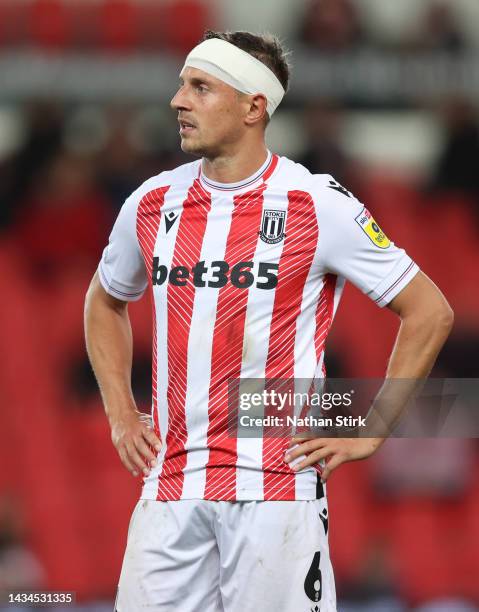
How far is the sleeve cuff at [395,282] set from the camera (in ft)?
12.1

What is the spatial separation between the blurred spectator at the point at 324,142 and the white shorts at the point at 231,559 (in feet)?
16.4

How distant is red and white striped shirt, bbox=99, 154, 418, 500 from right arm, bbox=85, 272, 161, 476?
0.15 metres


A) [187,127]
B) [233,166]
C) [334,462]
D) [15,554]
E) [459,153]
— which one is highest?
[459,153]

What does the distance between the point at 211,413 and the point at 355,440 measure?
42cm

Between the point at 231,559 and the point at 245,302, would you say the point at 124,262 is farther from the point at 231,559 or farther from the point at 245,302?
the point at 231,559

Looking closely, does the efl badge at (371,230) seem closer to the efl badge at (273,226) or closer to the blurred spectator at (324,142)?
the efl badge at (273,226)

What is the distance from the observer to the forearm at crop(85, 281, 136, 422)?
4031 millimetres

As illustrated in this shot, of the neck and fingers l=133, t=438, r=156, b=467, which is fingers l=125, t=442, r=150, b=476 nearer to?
fingers l=133, t=438, r=156, b=467

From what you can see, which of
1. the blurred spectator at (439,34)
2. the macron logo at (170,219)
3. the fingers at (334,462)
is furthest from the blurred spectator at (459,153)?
the fingers at (334,462)

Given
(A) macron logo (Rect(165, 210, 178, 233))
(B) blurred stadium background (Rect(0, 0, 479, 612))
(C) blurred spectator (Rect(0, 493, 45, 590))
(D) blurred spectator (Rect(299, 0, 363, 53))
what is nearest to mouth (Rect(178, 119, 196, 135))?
(A) macron logo (Rect(165, 210, 178, 233))

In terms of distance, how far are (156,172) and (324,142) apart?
1.13 m

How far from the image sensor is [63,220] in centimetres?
888

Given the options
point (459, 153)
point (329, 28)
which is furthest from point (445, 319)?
point (459, 153)

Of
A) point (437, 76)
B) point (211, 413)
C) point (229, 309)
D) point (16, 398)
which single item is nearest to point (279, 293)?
point (229, 309)
